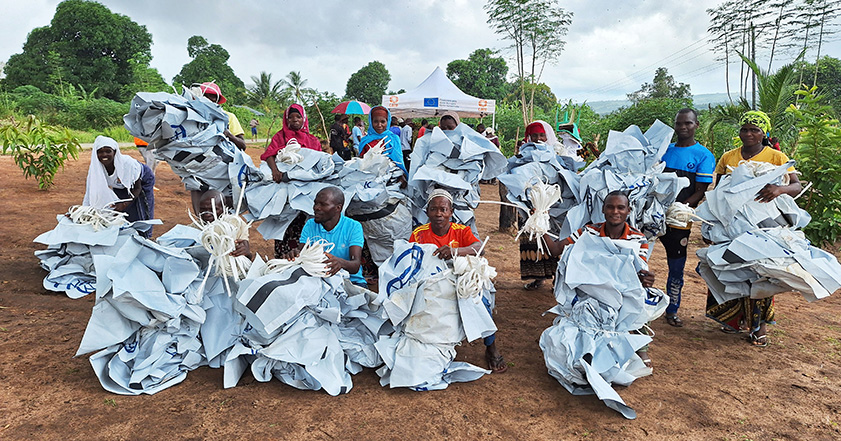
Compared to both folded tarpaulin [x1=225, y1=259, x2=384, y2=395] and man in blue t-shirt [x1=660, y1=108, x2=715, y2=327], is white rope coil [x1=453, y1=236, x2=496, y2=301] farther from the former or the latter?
man in blue t-shirt [x1=660, y1=108, x2=715, y2=327]

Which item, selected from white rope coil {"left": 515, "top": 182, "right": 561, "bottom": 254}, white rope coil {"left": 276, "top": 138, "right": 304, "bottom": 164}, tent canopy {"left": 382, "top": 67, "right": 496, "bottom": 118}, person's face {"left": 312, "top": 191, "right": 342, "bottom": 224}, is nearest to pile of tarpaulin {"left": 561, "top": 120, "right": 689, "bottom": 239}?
white rope coil {"left": 515, "top": 182, "right": 561, "bottom": 254}

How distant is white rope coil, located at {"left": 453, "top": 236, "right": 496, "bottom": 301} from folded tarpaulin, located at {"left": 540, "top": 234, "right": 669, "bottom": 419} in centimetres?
50

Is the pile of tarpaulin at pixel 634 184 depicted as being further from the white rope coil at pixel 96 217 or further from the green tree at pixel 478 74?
the green tree at pixel 478 74

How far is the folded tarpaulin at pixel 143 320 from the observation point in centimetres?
250

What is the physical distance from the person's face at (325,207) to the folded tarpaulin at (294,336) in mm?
494

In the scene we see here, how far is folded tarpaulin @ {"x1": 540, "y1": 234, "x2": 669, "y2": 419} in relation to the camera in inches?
101

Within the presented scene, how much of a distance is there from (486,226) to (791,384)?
549 cm

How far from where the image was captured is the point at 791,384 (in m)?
2.79

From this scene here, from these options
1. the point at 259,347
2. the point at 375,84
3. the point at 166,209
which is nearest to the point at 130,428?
the point at 259,347

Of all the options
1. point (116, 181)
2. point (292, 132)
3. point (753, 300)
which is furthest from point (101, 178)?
point (753, 300)

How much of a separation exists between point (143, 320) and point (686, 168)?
142 inches

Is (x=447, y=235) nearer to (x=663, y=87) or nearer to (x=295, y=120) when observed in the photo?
(x=295, y=120)

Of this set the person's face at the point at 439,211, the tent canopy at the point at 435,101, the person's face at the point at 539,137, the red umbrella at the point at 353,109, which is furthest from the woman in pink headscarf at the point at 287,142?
the tent canopy at the point at 435,101

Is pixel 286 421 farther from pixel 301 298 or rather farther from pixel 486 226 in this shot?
pixel 486 226
